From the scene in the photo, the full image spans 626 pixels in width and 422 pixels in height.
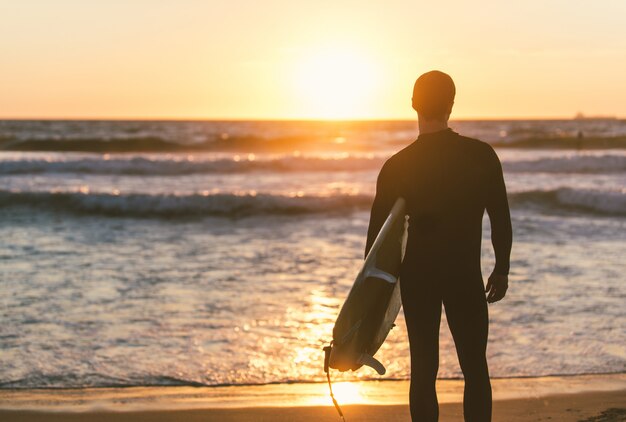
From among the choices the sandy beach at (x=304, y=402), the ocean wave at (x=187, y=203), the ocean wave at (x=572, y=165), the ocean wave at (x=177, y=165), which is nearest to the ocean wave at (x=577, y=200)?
the ocean wave at (x=187, y=203)

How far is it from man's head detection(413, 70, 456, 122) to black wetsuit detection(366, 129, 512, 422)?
0.08 meters

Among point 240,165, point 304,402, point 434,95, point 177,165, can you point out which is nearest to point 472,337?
point 434,95

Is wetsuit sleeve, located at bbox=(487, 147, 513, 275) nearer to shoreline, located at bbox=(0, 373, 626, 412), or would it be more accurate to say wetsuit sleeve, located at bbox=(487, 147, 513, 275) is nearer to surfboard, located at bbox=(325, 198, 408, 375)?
surfboard, located at bbox=(325, 198, 408, 375)

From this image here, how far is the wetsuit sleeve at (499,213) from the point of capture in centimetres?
315

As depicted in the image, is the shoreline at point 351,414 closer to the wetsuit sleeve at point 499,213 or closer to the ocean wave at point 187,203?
the wetsuit sleeve at point 499,213

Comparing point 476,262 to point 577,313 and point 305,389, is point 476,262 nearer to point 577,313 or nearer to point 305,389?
point 305,389

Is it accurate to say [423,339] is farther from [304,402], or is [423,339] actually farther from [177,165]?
[177,165]

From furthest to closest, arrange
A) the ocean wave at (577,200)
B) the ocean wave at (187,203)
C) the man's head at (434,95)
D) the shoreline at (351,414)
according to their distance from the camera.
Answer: the ocean wave at (577,200) → the ocean wave at (187,203) → the shoreline at (351,414) → the man's head at (434,95)

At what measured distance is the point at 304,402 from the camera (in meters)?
4.65

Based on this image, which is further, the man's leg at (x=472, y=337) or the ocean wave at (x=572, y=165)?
the ocean wave at (x=572, y=165)

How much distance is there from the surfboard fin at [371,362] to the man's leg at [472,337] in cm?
32

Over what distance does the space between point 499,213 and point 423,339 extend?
59 centimetres

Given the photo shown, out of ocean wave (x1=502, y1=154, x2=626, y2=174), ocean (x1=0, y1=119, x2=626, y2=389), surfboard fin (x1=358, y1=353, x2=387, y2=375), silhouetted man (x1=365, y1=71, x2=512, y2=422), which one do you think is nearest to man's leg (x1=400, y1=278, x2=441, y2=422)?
silhouetted man (x1=365, y1=71, x2=512, y2=422)

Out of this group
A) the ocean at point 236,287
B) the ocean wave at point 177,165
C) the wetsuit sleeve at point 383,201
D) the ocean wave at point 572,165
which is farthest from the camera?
the ocean wave at point 572,165
